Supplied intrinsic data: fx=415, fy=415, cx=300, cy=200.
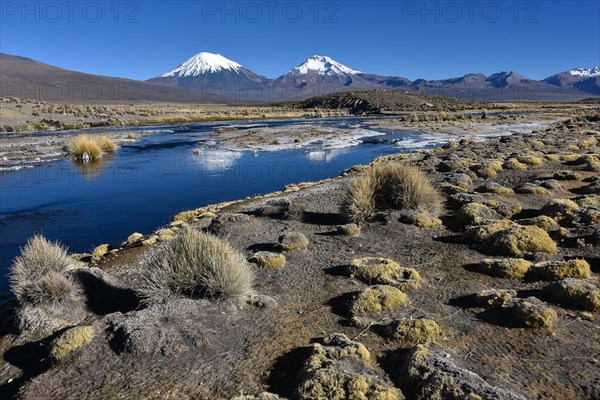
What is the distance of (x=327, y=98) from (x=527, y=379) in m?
100

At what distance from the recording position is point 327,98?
10094 centimetres

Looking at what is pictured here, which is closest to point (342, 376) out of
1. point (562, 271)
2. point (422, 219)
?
point (562, 271)

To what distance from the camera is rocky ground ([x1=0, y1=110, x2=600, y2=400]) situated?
174 inches

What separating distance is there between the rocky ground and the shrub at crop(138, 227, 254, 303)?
0.25 metres

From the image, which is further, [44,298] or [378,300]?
[44,298]

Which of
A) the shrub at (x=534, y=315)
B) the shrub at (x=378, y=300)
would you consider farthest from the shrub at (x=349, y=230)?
the shrub at (x=534, y=315)

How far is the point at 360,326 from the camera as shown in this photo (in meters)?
5.57

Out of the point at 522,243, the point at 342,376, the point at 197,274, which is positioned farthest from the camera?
the point at 522,243

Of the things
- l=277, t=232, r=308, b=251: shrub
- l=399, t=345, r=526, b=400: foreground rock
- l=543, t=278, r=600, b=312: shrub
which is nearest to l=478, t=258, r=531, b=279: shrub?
l=543, t=278, r=600, b=312: shrub

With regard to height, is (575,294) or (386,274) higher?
(575,294)

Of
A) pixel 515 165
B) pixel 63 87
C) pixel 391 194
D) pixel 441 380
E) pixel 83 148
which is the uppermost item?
pixel 63 87

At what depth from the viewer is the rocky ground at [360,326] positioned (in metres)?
4.43

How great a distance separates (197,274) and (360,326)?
253 cm

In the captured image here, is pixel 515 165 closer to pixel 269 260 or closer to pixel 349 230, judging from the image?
pixel 349 230
